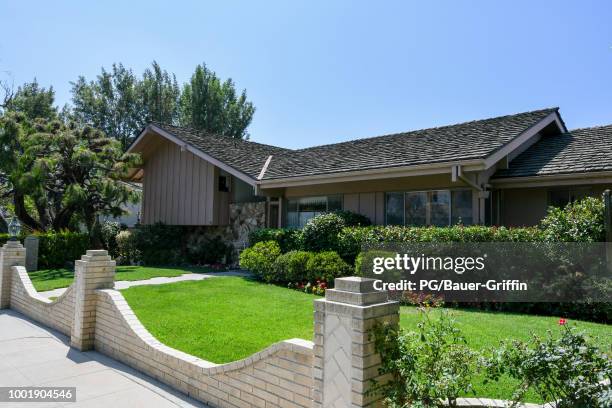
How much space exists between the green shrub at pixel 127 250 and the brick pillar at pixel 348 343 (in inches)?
579

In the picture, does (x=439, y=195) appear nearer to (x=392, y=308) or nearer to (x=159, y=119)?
(x=392, y=308)

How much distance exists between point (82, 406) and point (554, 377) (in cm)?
446

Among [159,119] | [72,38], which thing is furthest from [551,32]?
[159,119]

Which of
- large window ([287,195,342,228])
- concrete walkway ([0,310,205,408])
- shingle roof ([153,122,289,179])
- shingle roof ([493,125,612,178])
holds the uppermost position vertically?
shingle roof ([153,122,289,179])

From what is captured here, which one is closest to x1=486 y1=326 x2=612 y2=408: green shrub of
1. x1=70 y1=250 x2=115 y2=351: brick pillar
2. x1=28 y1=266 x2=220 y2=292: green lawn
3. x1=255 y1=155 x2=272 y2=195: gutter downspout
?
x1=70 y1=250 x2=115 y2=351: brick pillar

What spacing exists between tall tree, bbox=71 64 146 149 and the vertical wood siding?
2011 cm

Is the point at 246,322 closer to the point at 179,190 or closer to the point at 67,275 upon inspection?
the point at 67,275

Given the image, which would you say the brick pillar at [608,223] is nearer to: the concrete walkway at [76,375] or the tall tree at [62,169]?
the concrete walkway at [76,375]

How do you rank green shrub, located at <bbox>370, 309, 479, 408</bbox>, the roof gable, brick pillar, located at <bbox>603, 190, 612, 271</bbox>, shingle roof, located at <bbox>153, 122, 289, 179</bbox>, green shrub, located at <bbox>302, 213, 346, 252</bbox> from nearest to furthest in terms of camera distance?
green shrub, located at <bbox>370, 309, 479, 408</bbox> → brick pillar, located at <bbox>603, 190, 612, 271</bbox> → the roof gable → green shrub, located at <bbox>302, 213, 346, 252</bbox> → shingle roof, located at <bbox>153, 122, 289, 179</bbox>

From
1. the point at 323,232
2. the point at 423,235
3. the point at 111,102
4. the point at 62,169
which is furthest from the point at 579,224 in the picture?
the point at 111,102

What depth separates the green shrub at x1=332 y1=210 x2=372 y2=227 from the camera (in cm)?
1232

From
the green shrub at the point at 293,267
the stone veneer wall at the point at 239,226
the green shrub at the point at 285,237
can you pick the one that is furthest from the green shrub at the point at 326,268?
the stone veneer wall at the point at 239,226

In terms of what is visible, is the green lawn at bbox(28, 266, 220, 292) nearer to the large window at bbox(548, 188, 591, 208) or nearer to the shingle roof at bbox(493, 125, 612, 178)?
the shingle roof at bbox(493, 125, 612, 178)

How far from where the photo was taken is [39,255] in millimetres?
14273
